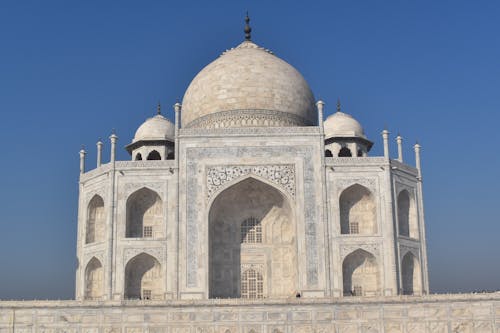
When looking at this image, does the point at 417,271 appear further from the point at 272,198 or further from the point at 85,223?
the point at 85,223

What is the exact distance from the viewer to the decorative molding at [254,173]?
66.5 feet

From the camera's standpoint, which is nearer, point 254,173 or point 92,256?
point 254,173

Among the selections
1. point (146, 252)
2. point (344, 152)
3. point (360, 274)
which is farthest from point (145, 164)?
point (360, 274)

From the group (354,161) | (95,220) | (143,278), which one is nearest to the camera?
(143,278)

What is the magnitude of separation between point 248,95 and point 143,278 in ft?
23.9

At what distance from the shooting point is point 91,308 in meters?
15.6

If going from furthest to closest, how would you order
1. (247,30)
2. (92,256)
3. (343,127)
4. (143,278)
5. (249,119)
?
(247,30) < (343,127) < (249,119) < (92,256) < (143,278)

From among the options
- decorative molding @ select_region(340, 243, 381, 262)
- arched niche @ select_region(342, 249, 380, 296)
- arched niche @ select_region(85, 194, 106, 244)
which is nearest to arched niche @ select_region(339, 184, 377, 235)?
decorative molding @ select_region(340, 243, 381, 262)

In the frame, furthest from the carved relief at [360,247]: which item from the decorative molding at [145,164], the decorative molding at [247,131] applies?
the decorative molding at [145,164]

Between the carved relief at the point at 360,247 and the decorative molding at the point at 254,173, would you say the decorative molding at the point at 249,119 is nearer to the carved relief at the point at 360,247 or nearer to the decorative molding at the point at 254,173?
the decorative molding at the point at 254,173

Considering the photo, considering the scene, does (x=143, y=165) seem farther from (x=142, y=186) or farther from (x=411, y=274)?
(x=411, y=274)

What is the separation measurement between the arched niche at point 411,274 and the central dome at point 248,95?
601 cm

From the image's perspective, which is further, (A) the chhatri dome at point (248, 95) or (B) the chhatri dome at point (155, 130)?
(B) the chhatri dome at point (155, 130)

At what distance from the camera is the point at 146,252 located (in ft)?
65.3
